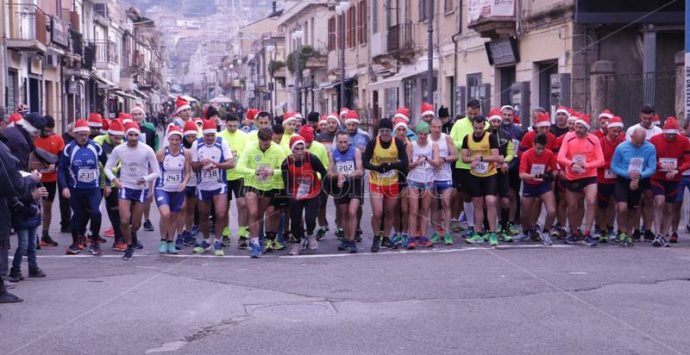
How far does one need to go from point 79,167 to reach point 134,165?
862mm

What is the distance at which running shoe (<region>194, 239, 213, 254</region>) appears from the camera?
42.8ft

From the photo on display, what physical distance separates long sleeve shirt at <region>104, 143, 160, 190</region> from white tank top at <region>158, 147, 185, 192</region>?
5.1 inches

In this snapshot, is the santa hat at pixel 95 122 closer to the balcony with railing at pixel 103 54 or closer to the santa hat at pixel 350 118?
the santa hat at pixel 350 118

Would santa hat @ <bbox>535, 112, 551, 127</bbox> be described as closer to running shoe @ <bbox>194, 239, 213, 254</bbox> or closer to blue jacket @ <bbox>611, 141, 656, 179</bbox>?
blue jacket @ <bbox>611, 141, 656, 179</bbox>

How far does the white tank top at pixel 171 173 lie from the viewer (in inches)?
505

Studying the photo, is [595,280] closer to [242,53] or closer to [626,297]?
[626,297]

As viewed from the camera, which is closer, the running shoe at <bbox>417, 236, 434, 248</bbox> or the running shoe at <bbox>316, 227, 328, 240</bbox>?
the running shoe at <bbox>417, 236, 434, 248</bbox>

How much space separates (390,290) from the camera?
9930 mm

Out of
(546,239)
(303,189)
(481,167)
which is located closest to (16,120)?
(303,189)

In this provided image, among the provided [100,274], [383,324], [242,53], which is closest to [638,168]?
[383,324]

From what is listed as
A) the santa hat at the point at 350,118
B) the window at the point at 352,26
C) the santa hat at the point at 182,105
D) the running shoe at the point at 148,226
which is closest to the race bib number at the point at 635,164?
the santa hat at the point at 350,118

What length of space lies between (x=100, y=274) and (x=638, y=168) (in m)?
7.11

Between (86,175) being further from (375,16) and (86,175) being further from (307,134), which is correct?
(375,16)

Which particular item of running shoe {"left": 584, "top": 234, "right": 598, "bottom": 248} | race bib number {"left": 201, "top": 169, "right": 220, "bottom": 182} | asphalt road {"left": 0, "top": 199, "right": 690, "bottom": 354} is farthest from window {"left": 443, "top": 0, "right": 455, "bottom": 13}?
race bib number {"left": 201, "top": 169, "right": 220, "bottom": 182}
